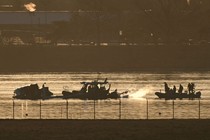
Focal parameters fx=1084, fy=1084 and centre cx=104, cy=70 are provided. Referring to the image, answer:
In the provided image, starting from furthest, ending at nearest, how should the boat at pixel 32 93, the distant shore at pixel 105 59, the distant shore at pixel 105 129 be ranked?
the distant shore at pixel 105 59 < the boat at pixel 32 93 < the distant shore at pixel 105 129

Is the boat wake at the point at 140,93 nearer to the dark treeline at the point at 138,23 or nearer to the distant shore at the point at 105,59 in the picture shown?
the distant shore at the point at 105,59

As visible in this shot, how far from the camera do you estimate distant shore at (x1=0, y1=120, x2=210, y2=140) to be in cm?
6550

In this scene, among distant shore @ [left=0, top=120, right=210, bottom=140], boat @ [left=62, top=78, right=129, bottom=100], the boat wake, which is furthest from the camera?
the boat wake

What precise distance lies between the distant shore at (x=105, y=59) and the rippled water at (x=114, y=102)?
3.41 meters

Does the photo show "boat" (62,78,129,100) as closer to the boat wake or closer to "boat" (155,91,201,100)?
the boat wake

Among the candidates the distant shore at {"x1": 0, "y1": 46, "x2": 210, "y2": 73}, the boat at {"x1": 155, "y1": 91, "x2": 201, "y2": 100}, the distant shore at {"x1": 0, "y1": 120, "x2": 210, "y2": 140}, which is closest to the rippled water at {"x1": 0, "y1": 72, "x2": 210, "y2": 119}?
the boat at {"x1": 155, "y1": 91, "x2": 201, "y2": 100}

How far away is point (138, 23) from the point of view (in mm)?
176250

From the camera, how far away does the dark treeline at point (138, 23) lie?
16962 cm

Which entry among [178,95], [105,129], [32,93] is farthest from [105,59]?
[105,129]

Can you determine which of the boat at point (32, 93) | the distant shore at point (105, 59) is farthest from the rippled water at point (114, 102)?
the distant shore at point (105, 59)

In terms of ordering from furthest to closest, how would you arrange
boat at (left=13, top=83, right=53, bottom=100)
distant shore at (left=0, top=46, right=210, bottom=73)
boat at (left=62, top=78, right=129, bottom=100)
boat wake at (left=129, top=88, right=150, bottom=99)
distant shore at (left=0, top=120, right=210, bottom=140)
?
1. distant shore at (left=0, top=46, right=210, bottom=73)
2. boat wake at (left=129, top=88, right=150, bottom=99)
3. boat at (left=13, top=83, right=53, bottom=100)
4. boat at (left=62, top=78, right=129, bottom=100)
5. distant shore at (left=0, top=120, right=210, bottom=140)

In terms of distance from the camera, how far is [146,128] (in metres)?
69.6

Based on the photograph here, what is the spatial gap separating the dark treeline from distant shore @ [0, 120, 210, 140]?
292ft

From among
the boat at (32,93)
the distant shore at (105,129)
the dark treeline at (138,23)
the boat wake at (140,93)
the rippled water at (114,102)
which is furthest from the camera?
the dark treeline at (138,23)
